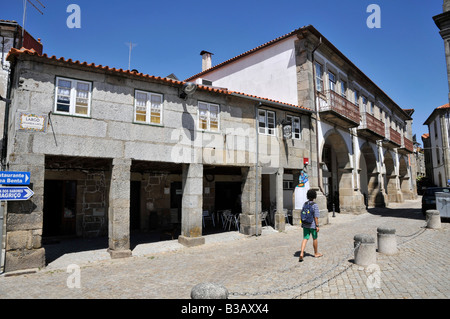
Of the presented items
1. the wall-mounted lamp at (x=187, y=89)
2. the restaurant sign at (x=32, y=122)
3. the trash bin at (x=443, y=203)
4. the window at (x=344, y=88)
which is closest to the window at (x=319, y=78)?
the window at (x=344, y=88)

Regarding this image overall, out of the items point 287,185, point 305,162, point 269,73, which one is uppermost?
point 269,73

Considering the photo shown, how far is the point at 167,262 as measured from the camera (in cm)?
729

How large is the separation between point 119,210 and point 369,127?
1717cm

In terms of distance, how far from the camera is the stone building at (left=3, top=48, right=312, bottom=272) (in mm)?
6902

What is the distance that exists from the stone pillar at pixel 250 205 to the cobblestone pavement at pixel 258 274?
1940mm

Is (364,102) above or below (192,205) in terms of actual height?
above

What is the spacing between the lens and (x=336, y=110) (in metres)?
14.3

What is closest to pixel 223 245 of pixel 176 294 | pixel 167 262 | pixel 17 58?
pixel 167 262

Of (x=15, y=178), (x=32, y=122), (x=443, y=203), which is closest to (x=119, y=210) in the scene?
(x=15, y=178)

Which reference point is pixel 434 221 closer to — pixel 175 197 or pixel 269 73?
pixel 269 73

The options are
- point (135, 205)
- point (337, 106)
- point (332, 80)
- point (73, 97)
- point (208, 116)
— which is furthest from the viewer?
point (332, 80)

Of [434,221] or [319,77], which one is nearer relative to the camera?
[434,221]

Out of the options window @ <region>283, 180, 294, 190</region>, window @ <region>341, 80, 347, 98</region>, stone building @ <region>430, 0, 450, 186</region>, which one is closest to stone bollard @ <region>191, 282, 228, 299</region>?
window @ <region>283, 180, 294, 190</region>
